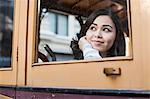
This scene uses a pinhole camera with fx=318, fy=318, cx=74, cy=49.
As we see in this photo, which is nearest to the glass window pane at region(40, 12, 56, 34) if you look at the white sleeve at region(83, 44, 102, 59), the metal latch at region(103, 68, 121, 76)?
the white sleeve at region(83, 44, 102, 59)

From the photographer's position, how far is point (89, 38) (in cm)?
141

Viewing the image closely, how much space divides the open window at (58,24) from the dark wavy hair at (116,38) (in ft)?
0.06

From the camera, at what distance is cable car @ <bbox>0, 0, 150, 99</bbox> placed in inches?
44.9

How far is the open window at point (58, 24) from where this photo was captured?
1.41m

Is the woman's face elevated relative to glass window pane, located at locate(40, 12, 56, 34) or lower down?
lower down

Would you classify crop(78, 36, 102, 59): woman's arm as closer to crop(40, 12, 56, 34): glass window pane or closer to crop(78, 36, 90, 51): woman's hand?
crop(78, 36, 90, 51): woman's hand

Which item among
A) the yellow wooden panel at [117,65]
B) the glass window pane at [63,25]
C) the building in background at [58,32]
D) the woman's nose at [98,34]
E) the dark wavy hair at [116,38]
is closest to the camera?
the yellow wooden panel at [117,65]

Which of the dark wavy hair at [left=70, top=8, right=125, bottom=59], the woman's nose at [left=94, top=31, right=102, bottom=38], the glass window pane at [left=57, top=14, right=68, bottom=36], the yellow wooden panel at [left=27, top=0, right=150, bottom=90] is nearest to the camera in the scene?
the yellow wooden panel at [left=27, top=0, right=150, bottom=90]

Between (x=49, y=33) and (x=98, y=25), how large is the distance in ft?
1.19

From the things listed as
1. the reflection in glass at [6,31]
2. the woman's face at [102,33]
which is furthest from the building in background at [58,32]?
the reflection in glass at [6,31]

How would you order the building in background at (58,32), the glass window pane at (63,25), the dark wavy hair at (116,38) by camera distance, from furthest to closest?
the glass window pane at (63,25) → the building in background at (58,32) → the dark wavy hair at (116,38)

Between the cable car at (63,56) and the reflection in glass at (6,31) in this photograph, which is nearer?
the cable car at (63,56)

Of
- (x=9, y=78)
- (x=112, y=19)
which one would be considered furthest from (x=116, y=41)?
(x=9, y=78)

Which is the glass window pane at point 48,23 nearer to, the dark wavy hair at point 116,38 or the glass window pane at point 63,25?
the glass window pane at point 63,25
